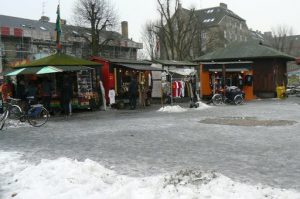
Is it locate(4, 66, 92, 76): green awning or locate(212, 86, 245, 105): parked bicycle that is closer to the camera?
locate(4, 66, 92, 76): green awning

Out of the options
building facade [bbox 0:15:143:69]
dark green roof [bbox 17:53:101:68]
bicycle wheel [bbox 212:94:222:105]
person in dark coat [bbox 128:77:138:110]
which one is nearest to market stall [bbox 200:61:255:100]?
bicycle wheel [bbox 212:94:222:105]

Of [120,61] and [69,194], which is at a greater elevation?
[120,61]

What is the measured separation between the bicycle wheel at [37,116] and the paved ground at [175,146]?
0.31 metres

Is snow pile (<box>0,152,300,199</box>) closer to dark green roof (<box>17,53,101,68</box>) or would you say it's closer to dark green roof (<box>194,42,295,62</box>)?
dark green roof (<box>17,53,101,68</box>)

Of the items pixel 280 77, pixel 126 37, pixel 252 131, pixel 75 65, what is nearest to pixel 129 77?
pixel 75 65

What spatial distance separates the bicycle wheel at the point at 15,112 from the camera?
1518cm

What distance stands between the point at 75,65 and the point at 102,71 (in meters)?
3.35

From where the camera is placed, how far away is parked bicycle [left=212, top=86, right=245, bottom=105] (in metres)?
26.2

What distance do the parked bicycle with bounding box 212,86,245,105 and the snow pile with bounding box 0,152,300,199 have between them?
19.5m

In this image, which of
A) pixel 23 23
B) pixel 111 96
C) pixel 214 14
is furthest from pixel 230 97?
pixel 214 14

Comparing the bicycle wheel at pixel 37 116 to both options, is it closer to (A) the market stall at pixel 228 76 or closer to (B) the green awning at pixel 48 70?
(B) the green awning at pixel 48 70

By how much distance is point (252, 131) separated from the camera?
43.3 ft

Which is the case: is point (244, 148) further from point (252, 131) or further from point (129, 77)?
point (129, 77)

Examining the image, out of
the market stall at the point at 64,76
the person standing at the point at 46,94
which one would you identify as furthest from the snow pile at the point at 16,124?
the person standing at the point at 46,94
